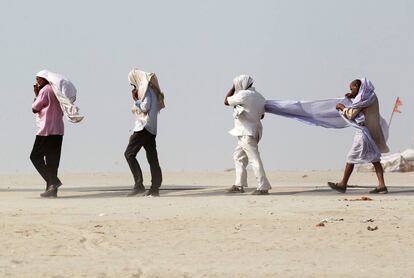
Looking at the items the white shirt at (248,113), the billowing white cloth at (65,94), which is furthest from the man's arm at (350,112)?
the billowing white cloth at (65,94)

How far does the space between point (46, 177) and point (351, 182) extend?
672cm

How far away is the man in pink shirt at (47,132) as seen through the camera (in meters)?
15.0

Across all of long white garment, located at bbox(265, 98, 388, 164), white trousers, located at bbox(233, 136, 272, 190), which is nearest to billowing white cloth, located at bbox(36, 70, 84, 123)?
white trousers, located at bbox(233, 136, 272, 190)

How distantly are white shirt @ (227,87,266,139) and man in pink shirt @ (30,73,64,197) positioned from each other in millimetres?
2547

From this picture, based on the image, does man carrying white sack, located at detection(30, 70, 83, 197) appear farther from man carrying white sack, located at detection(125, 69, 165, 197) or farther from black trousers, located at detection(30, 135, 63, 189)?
man carrying white sack, located at detection(125, 69, 165, 197)

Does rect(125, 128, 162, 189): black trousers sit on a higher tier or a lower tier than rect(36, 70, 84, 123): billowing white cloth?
lower

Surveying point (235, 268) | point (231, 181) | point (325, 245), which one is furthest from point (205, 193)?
point (235, 268)

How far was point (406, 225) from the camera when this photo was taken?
1099cm

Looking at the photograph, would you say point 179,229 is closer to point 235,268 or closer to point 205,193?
point 235,268

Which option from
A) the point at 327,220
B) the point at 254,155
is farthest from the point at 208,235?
the point at 254,155

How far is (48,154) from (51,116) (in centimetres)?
58

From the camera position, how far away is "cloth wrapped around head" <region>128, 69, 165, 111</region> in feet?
49.2

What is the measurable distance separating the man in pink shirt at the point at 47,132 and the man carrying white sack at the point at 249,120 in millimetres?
2527

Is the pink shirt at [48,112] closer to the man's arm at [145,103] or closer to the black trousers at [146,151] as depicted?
the black trousers at [146,151]
